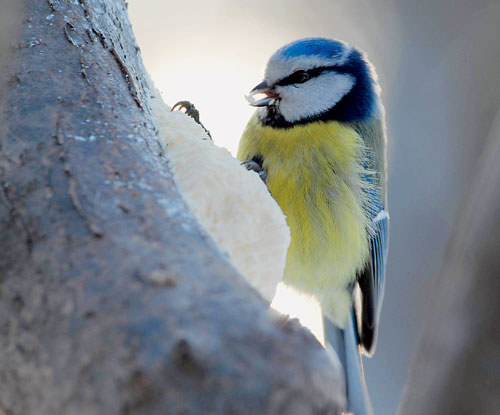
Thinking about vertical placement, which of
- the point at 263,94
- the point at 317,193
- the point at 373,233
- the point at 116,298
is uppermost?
the point at 116,298

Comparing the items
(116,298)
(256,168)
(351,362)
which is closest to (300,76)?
(256,168)

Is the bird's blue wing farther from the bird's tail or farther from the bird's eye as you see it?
the bird's eye

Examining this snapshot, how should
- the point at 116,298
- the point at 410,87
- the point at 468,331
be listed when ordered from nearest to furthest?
the point at 116,298 → the point at 468,331 → the point at 410,87

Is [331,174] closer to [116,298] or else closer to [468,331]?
[468,331]

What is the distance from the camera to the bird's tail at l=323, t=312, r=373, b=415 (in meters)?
1.03

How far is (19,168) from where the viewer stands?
0.95 ft

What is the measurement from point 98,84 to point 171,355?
0.24 meters

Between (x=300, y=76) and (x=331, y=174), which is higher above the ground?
(x=300, y=76)

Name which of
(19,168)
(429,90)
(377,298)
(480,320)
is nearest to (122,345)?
(19,168)

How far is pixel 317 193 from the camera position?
1024 mm

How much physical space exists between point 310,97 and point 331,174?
0.61 ft

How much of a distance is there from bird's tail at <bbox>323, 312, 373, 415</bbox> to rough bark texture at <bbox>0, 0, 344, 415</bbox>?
85 centimetres

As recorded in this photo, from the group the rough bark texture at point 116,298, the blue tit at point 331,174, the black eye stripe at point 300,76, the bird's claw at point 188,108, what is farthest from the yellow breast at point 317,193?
the rough bark texture at point 116,298

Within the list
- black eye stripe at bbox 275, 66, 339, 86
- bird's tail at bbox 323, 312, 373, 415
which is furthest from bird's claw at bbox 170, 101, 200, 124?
bird's tail at bbox 323, 312, 373, 415
